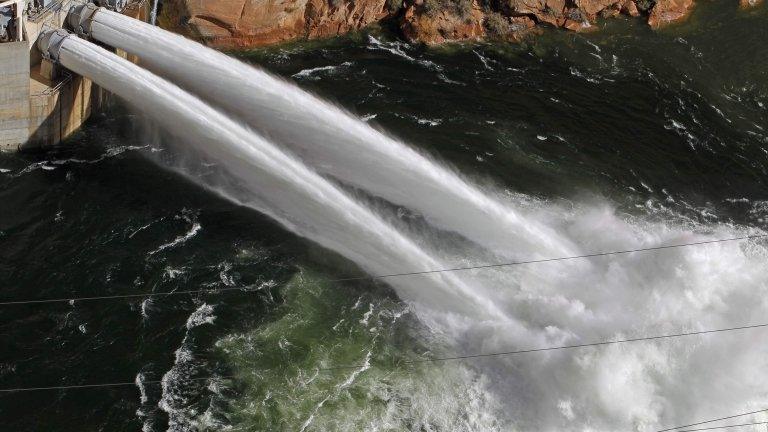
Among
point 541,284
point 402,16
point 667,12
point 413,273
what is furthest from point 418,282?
point 667,12

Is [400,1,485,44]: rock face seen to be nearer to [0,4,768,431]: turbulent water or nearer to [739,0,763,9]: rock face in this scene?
[0,4,768,431]: turbulent water

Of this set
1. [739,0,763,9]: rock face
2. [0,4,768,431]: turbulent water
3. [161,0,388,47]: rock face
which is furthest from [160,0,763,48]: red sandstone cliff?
[739,0,763,9]: rock face

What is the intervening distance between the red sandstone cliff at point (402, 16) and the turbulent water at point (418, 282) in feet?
8.11

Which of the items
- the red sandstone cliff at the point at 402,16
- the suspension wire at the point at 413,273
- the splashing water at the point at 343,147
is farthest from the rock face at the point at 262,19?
the suspension wire at the point at 413,273

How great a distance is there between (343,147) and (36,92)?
55.0ft

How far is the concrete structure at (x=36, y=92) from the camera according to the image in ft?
132

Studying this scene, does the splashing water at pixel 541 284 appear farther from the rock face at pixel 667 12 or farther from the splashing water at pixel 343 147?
the rock face at pixel 667 12

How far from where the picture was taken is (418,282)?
34.6 metres

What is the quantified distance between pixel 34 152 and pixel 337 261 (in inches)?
705

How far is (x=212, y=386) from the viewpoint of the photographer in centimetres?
3003

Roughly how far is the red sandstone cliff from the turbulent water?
8.11 ft

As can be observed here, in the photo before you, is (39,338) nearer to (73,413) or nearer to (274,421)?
(73,413)

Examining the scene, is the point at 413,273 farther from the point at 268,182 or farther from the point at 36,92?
the point at 36,92

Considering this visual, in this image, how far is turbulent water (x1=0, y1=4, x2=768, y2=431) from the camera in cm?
3008
